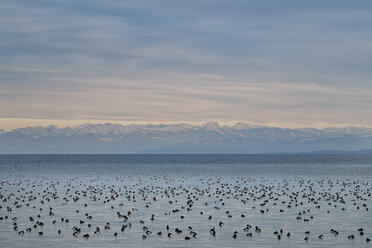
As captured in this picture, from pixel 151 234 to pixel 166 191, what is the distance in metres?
26.8

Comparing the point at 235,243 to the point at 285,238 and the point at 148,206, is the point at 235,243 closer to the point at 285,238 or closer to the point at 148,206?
the point at 285,238

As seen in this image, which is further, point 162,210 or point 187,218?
point 162,210

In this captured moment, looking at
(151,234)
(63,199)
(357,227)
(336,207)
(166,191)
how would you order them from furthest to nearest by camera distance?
1. (166,191)
2. (63,199)
3. (336,207)
4. (357,227)
5. (151,234)

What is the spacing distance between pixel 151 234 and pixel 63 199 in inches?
810

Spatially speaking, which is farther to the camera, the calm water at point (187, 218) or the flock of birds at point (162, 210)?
the flock of birds at point (162, 210)

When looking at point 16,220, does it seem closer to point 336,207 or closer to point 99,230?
point 99,230

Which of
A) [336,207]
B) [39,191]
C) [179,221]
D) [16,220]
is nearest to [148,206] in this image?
[179,221]

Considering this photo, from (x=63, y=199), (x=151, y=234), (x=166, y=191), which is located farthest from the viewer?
(x=166, y=191)

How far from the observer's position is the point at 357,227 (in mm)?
35125

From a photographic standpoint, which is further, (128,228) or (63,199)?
(63,199)

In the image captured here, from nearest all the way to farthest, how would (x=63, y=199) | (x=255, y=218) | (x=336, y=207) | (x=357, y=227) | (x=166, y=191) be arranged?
(x=357, y=227), (x=255, y=218), (x=336, y=207), (x=63, y=199), (x=166, y=191)

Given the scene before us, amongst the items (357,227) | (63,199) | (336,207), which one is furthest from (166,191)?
(357,227)

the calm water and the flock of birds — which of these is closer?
the calm water

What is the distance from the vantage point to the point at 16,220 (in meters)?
37.3
